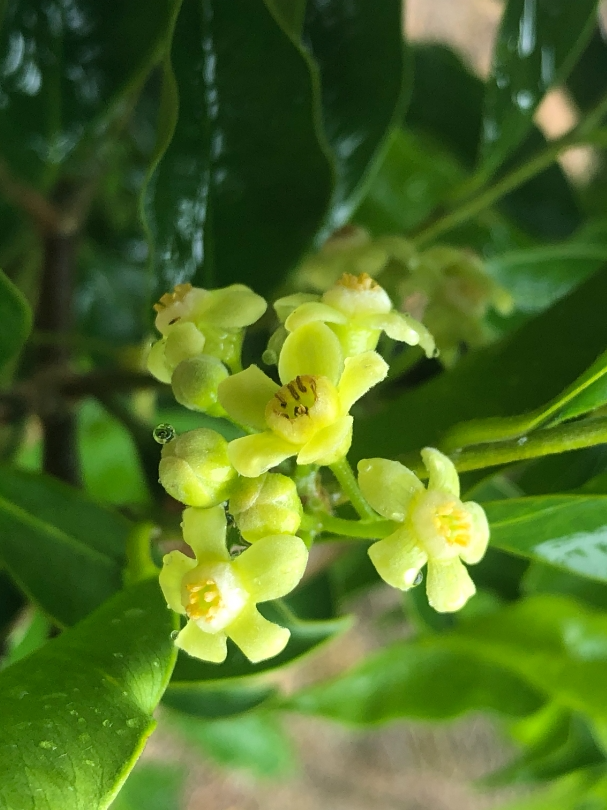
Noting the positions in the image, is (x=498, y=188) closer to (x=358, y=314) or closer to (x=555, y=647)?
(x=358, y=314)

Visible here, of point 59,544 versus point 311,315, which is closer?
point 311,315

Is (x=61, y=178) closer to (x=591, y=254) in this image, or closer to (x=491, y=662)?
(x=591, y=254)

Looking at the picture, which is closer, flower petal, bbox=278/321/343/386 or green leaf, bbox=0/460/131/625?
flower petal, bbox=278/321/343/386

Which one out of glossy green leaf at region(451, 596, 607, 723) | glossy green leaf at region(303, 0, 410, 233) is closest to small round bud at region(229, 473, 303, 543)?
glossy green leaf at region(303, 0, 410, 233)

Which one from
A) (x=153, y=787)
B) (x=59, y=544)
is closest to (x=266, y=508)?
(x=59, y=544)

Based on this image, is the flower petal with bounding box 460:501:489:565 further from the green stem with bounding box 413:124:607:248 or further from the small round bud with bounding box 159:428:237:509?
the green stem with bounding box 413:124:607:248

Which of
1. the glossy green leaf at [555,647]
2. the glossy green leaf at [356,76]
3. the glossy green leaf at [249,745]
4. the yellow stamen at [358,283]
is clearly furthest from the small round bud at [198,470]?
the glossy green leaf at [249,745]
